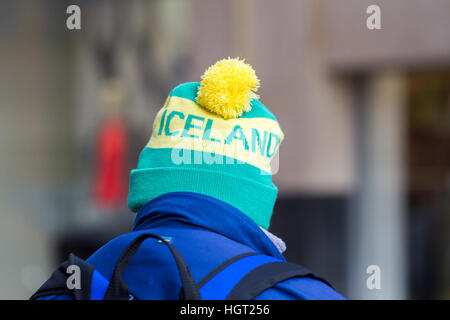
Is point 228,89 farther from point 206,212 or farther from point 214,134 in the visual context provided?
point 206,212

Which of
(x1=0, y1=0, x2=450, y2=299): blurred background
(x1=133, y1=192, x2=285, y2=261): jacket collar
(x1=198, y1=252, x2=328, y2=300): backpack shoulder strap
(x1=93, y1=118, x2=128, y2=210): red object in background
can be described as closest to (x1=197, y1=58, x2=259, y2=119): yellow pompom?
(x1=133, y1=192, x2=285, y2=261): jacket collar

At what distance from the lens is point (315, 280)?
1623 millimetres

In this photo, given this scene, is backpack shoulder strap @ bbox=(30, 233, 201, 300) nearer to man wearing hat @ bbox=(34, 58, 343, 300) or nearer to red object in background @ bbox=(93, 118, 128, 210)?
man wearing hat @ bbox=(34, 58, 343, 300)

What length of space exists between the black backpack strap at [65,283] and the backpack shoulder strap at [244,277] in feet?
0.92

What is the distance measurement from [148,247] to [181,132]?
15.5 inches

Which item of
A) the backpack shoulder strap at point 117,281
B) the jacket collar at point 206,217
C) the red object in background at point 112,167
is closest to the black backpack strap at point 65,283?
the backpack shoulder strap at point 117,281

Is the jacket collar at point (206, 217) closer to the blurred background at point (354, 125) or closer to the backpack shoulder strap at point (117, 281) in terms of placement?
the backpack shoulder strap at point (117, 281)

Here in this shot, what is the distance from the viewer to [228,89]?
6.27ft

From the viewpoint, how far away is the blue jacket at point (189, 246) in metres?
1.56

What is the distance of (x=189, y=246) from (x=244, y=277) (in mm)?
165

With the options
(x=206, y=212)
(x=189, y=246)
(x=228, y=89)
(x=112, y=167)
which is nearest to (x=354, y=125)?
(x=112, y=167)
